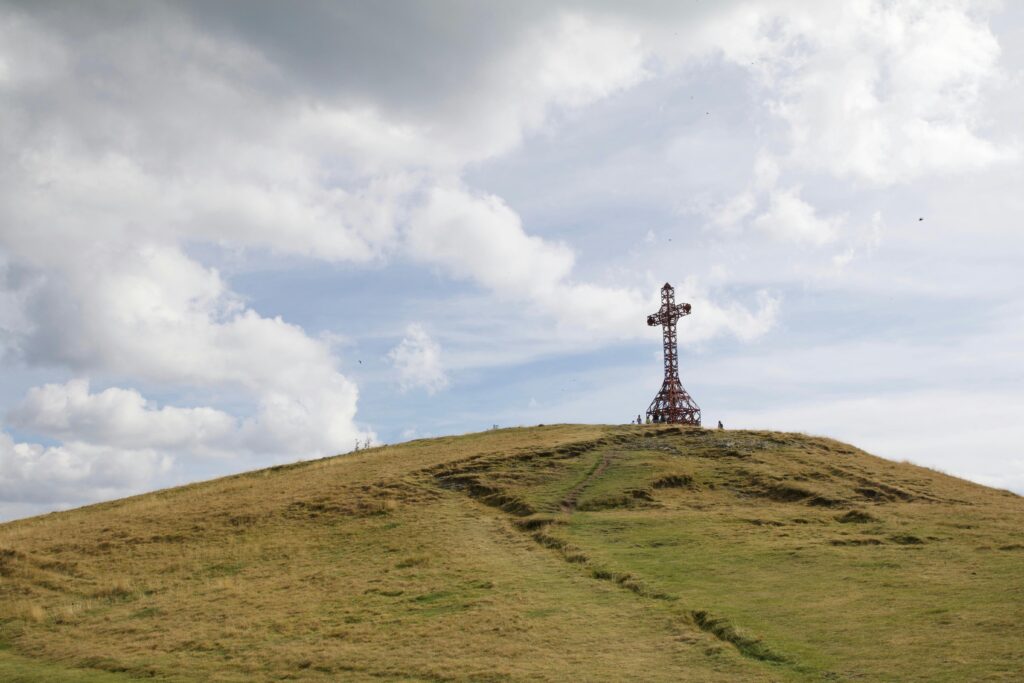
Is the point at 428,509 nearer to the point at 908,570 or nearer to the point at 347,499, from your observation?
the point at 347,499

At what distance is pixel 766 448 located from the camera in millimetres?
53750

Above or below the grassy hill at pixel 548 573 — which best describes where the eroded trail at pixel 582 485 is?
above

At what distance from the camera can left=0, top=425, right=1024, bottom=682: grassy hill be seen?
75.2 feet

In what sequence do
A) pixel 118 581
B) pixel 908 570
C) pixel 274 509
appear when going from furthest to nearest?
pixel 274 509, pixel 118 581, pixel 908 570

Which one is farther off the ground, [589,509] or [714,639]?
[589,509]

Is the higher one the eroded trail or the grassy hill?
the eroded trail

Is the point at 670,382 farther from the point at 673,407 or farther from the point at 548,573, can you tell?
the point at 548,573

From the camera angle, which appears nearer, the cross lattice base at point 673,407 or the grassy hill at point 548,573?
the grassy hill at point 548,573

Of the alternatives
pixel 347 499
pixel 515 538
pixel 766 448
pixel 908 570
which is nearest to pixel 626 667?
pixel 908 570

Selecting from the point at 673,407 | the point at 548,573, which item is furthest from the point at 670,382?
the point at 548,573

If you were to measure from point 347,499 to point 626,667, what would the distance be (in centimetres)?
2789

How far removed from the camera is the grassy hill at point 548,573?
2292cm

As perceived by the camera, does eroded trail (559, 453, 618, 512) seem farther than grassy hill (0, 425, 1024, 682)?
Yes

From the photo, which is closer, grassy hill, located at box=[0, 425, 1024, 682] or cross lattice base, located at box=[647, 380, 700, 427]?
grassy hill, located at box=[0, 425, 1024, 682]
